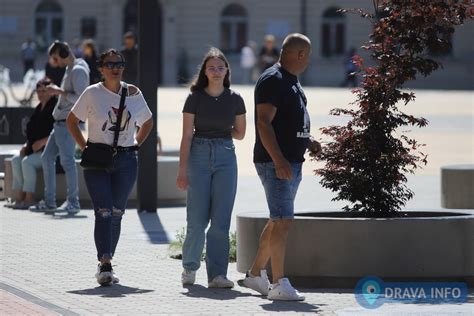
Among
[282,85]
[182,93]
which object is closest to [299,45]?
[282,85]

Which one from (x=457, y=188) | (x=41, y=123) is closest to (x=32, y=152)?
(x=41, y=123)

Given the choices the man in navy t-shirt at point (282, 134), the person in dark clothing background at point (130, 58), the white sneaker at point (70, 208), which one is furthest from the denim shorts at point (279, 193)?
the person in dark clothing background at point (130, 58)

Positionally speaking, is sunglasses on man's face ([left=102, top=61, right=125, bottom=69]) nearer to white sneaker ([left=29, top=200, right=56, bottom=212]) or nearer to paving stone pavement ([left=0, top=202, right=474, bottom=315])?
paving stone pavement ([left=0, top=202, right=474, bottom=315])

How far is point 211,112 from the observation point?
9.77 m

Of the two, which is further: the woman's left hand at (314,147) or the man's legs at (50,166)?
the man's legs at (50,166)

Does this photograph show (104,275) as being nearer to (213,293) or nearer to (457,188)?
(213,293)

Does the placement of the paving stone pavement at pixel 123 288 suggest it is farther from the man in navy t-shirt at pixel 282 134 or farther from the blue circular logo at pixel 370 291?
the man in navy t-shirt at pixel 282 134

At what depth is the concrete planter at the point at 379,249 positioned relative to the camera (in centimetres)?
963

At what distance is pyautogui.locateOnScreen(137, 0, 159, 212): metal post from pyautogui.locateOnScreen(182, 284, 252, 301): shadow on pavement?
4.95 m

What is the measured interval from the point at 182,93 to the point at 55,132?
34165 millimetres

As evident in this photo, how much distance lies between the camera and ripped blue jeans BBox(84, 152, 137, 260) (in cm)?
1011

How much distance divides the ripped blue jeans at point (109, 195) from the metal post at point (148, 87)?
4353 mm

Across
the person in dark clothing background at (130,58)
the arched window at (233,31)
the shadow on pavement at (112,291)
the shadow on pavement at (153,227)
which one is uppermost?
the arched window at (233,31)

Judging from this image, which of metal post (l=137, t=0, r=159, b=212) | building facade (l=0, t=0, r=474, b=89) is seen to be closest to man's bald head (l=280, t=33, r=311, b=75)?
metal post (l=137, t=0, r=159, b=212)
